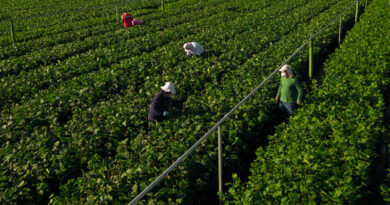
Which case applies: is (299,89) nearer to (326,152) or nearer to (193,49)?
(326,152)

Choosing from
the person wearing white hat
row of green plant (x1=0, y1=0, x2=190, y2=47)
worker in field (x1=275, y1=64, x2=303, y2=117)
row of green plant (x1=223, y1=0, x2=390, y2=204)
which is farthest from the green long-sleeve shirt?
row of green plant (x1=0, y1=0, x2=190, y2=47)

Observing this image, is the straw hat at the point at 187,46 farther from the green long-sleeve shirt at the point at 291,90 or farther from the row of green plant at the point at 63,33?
the row of green plant at the point at 63,33

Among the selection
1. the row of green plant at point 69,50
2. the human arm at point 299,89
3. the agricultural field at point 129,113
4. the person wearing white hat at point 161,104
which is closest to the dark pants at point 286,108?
the human arm at point 299,89

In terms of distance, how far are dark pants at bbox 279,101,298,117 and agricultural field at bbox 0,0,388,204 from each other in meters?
0.28

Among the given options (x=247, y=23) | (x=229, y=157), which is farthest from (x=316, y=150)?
(x=247, y=23)

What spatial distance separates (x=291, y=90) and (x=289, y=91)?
0.05 meters

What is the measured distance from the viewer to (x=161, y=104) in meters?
7.41

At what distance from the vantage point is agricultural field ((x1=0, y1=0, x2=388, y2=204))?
525cm

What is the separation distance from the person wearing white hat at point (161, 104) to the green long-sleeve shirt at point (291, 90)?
2466 millimetres

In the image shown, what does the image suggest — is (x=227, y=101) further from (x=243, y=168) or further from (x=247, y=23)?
(x=247, y=23)

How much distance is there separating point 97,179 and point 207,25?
49.6 ft

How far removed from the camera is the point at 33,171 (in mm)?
5738

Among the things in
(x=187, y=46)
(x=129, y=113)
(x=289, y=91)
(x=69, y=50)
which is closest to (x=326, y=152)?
(x=289, y=91)

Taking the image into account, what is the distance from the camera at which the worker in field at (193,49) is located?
12180mm
